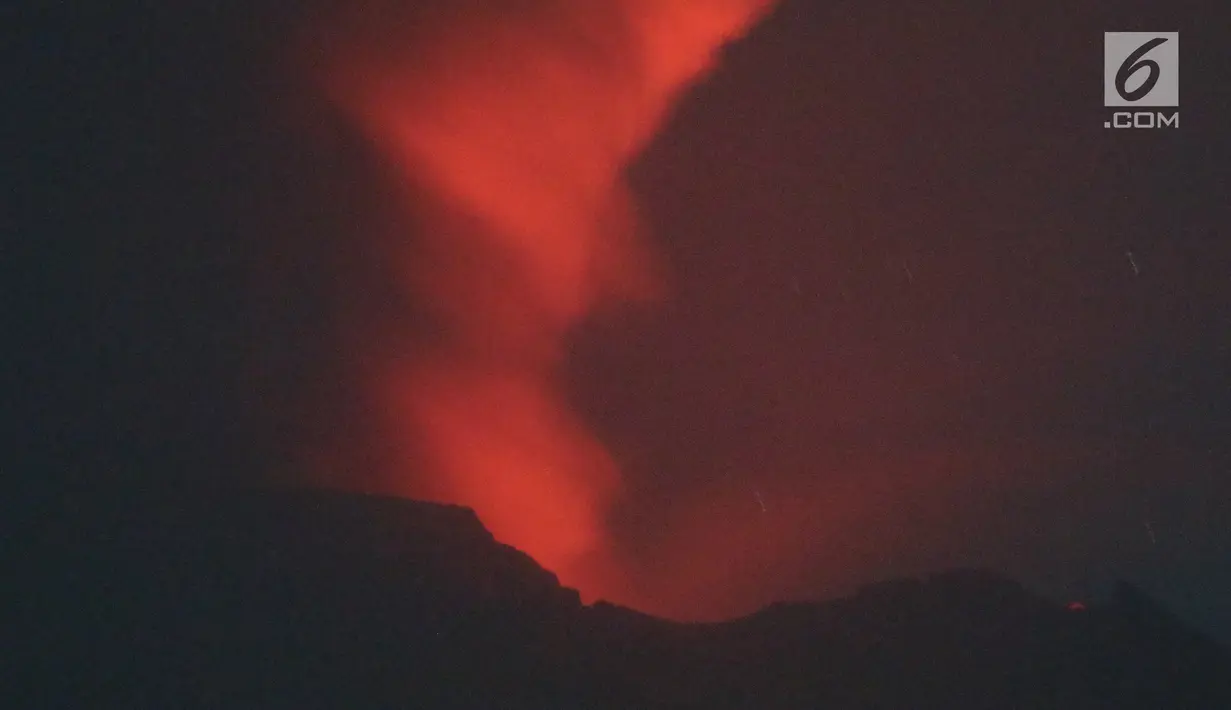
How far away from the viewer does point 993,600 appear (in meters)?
16.6

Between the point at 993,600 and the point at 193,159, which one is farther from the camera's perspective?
the point at 193,159

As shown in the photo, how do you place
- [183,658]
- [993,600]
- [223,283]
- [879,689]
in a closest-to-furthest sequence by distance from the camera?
1. [183,658]
2. [879,689]
3. [993,600]
4. [223,283]

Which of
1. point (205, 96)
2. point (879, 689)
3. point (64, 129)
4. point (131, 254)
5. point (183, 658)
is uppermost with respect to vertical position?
point (205, 96)

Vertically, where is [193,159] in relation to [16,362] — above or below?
above

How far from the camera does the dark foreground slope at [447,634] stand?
14484mm

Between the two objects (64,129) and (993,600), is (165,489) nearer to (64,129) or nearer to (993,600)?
(64,129)

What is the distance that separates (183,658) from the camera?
47.3 feet

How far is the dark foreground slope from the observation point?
1448 centimetres

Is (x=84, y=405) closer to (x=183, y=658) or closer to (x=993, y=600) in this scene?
(x=183, y=658)

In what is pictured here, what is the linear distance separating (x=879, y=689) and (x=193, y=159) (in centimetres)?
1492

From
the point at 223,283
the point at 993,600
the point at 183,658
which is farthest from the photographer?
the point at 223,283

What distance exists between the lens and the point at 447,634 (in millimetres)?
15469

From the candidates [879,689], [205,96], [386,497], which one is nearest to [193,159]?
[205,96]


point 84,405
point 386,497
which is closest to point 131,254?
point 84,405
